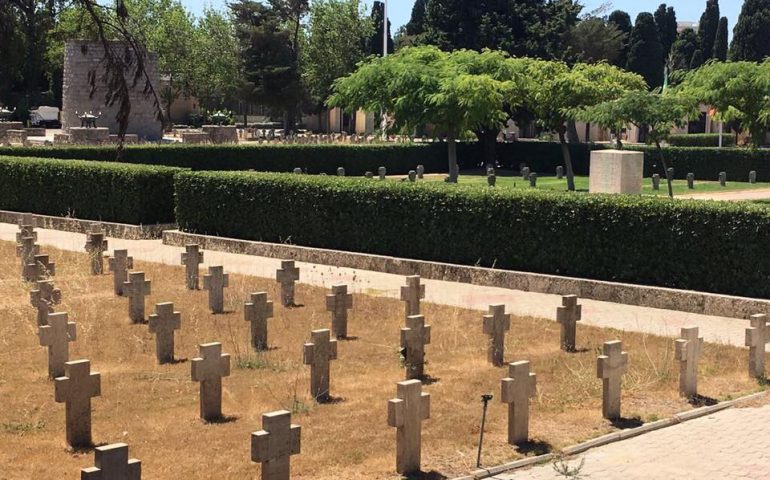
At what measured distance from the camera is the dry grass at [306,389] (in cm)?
778

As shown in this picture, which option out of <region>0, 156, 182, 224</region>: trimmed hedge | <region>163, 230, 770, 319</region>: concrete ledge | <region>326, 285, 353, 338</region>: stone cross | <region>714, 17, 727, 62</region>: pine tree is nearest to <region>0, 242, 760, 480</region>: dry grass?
<region>326, 285, 353, 338</region>: stone cross

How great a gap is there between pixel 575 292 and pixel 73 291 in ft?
23.4

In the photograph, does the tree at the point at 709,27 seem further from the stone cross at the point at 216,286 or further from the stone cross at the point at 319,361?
the stone cross at the point at 319,361

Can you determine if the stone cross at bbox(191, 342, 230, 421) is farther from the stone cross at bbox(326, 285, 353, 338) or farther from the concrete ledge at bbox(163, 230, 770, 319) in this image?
the concrete ledge at bbox(163, 230, 770, 319)

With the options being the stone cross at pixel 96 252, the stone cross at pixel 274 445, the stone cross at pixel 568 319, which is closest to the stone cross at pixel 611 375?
the stone cross at pixel 568 319

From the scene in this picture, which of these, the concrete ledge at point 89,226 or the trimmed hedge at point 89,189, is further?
the trimmed hedge at point 89,189

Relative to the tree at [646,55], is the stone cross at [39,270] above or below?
below

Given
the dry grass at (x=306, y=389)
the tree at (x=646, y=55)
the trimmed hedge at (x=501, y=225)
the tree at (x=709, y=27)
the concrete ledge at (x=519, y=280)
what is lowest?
the dry grass at (x=306, y=389)

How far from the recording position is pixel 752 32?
7544 centimetres

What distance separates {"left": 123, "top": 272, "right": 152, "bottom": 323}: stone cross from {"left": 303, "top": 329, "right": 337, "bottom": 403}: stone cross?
4.01 metres

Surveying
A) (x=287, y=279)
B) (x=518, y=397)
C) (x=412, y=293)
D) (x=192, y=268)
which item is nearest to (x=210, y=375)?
(x=518, y=397)

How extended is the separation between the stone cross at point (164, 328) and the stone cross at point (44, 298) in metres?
1.60

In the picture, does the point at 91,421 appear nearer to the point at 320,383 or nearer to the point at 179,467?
the point at 179,467

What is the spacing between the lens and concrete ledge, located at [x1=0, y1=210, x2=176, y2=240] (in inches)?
856
